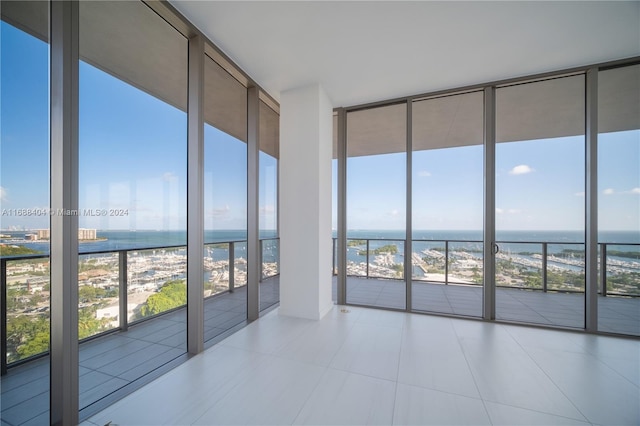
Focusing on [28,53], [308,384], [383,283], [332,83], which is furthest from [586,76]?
[28,53]

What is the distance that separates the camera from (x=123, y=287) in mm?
2072

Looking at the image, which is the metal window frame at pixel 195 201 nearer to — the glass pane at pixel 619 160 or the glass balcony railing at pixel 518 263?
the glass balcony railing at pixel 518 263

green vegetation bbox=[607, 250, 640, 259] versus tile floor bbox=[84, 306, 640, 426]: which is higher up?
green vegetation bbox=[607, 250, 640, 259]

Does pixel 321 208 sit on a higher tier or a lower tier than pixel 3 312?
higher

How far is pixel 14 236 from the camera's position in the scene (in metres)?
1.36

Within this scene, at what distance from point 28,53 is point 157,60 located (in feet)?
4.23

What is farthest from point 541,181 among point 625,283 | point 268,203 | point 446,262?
point 268,203

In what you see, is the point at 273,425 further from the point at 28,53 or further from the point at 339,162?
the point at 339,162

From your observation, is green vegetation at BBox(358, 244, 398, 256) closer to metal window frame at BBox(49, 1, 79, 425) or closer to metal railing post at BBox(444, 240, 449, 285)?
metal railing post at BBox(444, 240, 449, 285)

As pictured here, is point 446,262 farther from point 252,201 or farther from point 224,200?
point 224,200

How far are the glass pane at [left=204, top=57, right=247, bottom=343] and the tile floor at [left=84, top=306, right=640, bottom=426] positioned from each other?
484 millimetres

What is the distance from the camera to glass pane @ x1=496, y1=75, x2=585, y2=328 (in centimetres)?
317

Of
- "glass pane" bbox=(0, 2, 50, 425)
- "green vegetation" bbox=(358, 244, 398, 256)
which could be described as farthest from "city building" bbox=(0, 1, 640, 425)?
"green vegetation" bbox=(358, 244, 398, 256)

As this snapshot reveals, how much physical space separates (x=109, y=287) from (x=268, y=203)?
2128 millimetres
